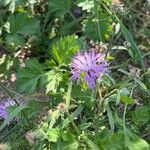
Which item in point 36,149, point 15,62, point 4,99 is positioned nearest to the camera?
point 36,149

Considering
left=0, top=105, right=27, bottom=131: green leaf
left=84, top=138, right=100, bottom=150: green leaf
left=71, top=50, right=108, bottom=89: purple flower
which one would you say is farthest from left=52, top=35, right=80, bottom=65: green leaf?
left=84, top=138, right=100, bottom=150: green leaf

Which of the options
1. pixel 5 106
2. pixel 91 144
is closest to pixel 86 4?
pixel 5 106

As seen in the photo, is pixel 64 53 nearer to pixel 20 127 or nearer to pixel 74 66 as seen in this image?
pixel 74 66

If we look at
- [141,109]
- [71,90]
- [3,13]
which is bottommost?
[141,109]

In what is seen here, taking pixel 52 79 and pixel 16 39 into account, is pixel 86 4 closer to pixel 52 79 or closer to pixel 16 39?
pixel 16 39

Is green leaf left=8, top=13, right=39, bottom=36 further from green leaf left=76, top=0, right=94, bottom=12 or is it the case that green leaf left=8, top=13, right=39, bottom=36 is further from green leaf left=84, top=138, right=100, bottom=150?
green leaf left=84, top=138, right=100, bottom=150

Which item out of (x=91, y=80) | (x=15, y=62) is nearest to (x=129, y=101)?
(x=91, y=80)
